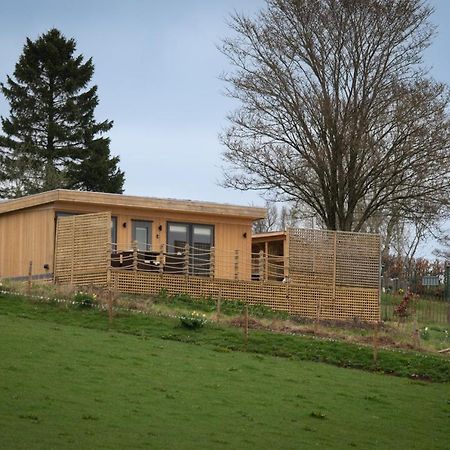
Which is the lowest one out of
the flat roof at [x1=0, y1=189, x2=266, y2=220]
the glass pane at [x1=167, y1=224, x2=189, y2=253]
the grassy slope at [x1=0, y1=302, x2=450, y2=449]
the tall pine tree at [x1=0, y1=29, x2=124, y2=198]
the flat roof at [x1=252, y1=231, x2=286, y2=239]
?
the grassy slope at [x1=0, y1=302, x2=450, y2=449]

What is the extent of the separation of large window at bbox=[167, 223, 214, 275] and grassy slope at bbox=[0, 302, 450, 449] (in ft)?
32.4

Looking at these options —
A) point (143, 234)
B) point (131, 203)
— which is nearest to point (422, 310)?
point (143, 234)

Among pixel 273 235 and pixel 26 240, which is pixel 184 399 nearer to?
pixel 26 240

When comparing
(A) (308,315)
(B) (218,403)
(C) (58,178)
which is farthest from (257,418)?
(C) (58,178)

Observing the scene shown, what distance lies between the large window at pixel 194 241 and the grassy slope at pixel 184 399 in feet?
32.4

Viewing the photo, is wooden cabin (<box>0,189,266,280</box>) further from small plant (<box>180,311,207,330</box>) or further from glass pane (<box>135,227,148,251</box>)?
small plant (<box>180,311,207,330</box>)

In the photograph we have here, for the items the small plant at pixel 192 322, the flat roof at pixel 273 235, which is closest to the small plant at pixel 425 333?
the flat roof at pixel 273 235

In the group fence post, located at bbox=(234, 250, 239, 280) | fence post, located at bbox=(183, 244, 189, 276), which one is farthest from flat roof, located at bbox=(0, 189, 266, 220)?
fence post, located at bbox=(183, 244, 189, 276)

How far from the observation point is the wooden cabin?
35.6m

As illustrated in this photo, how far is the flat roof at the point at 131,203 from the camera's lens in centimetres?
3528

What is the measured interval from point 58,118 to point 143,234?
72.2 ft

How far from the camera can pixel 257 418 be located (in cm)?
1928

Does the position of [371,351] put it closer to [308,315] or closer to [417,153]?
[308,315]

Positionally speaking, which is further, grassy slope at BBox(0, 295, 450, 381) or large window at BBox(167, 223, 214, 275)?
large window at BBox(167, 223, 214, 275)
